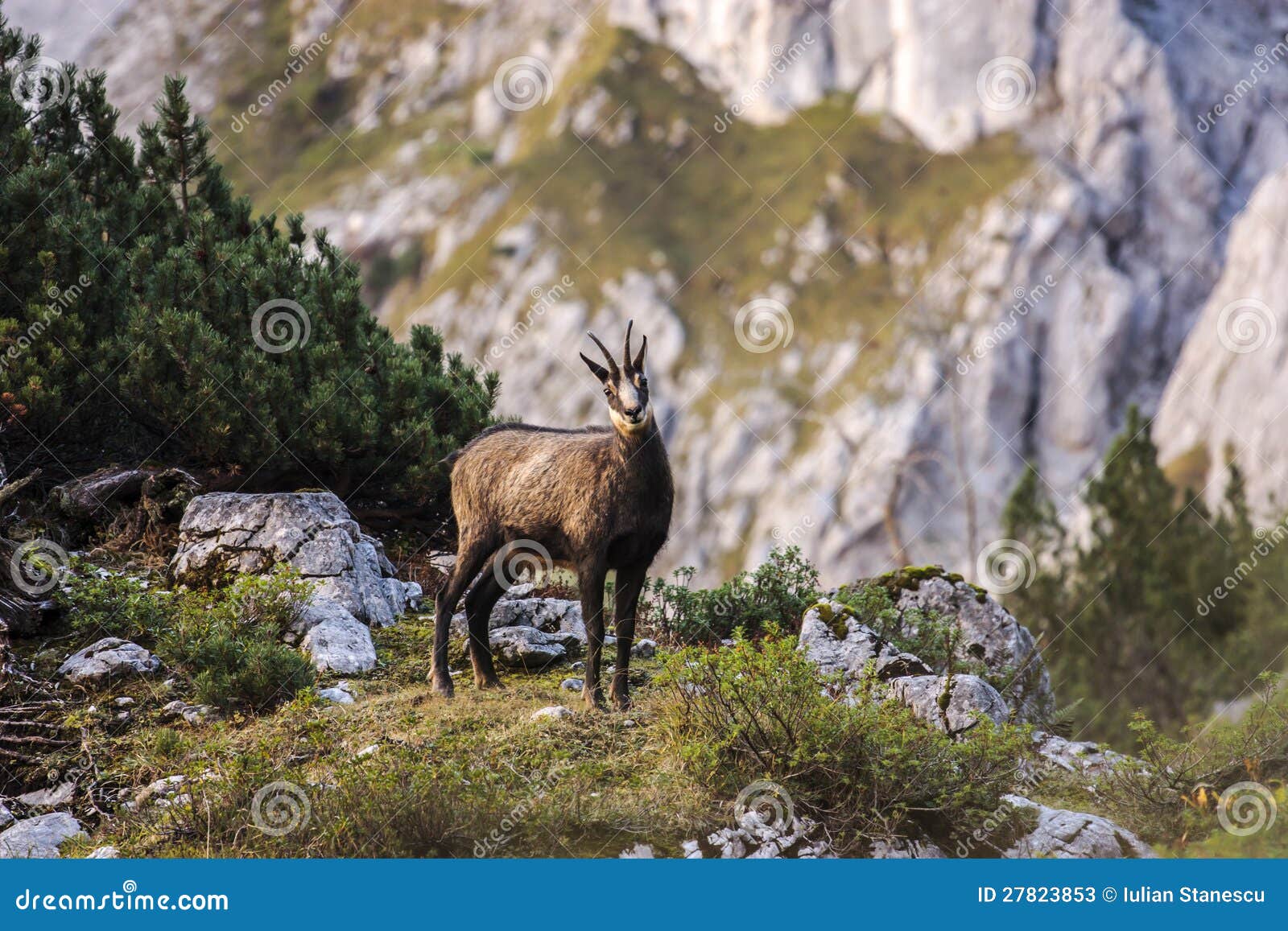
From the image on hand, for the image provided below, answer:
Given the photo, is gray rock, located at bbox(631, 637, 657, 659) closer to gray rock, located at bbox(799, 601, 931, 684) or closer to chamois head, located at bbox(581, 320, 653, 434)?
gray rock, located at bbox(799, 601, 931, 684)

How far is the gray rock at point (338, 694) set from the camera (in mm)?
10580

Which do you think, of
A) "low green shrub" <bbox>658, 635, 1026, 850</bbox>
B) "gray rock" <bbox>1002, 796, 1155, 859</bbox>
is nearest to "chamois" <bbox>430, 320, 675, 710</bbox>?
"low green shrub" <bbox>658, 635, 1026, 850</bbox>

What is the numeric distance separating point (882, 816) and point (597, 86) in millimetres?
165850

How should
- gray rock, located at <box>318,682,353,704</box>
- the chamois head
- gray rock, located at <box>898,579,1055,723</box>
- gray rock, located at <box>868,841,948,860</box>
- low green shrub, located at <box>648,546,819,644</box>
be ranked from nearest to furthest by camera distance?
1. gray rock, located at <box>868,841,948,860</box>
2. the chamois head
3. gray rock, located at <box>318,682,353,704</box>
4. gray rock, located at <box>898,579,1055,723</box>
5. low green shrub, located at <box>648,546,819,644</box>

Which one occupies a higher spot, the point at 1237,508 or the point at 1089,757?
the point at 1237,508

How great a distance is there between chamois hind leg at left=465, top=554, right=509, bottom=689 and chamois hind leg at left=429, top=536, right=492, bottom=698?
0.11 metres

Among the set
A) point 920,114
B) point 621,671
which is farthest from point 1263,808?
point 920,114

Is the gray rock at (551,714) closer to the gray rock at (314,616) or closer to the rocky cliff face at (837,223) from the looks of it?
the gray rock at (314,616)

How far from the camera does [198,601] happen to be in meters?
11.8

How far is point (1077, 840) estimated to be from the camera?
337 inches

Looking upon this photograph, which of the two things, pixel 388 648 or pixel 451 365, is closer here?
pixel 388 648

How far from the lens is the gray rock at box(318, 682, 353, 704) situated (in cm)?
1058

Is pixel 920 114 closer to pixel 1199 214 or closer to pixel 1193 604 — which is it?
pixel 1199 214

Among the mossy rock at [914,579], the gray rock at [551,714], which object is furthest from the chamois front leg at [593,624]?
the mossy rock at [914,579]
